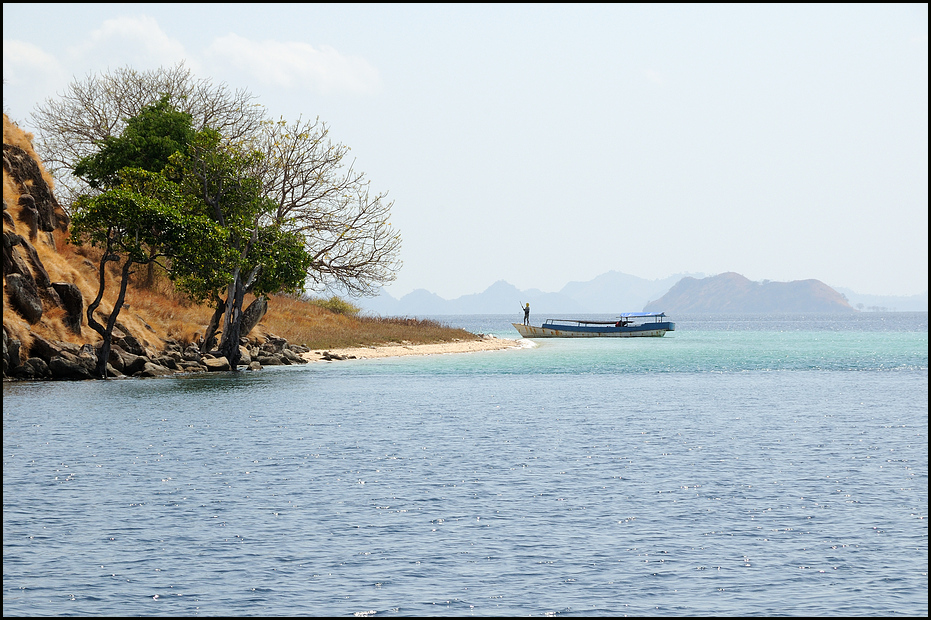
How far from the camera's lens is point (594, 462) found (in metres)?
20.9

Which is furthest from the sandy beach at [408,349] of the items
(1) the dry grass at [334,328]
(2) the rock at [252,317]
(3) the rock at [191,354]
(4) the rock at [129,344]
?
(4) the rock at [129,344]

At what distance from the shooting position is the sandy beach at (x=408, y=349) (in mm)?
59703

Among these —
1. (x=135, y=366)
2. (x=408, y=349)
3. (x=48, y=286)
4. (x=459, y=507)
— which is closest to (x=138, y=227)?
(x=48, y=286)

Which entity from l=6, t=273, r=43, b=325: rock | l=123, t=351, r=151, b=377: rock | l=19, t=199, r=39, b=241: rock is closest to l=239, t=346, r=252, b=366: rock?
l=123, t=351, r=151, b=377: rock

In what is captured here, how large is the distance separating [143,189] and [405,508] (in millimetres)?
36137

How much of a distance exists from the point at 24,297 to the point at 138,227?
236 inches

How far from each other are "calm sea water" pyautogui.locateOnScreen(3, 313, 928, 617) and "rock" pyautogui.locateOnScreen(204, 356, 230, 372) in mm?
14012

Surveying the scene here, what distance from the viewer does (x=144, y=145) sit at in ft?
176

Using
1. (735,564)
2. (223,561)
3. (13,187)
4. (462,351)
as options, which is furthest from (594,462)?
(462,351)

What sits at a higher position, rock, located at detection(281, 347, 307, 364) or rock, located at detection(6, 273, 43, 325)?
rock, located at detection(6, 273, 43, 325)

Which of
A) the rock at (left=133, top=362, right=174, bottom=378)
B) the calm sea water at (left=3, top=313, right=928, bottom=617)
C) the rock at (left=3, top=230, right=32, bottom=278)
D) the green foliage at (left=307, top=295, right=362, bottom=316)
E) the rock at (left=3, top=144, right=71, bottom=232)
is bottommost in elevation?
the calm sea water at (left=3, top=313, right=928, bottom=617)

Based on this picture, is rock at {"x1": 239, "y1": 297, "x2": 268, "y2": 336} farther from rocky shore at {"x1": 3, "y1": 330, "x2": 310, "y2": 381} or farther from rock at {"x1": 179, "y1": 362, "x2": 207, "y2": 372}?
rock at {"x1": 179, "y1": 362, "x2": 207, "y2": 372}

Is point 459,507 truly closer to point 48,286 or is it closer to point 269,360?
point 48,286

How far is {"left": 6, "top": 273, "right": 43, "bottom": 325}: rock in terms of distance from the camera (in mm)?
41594
